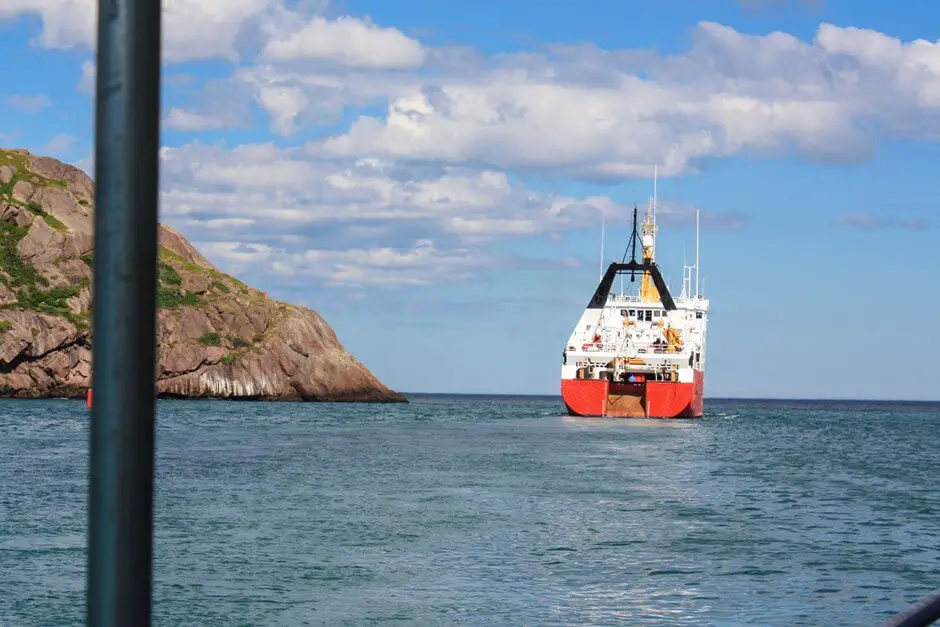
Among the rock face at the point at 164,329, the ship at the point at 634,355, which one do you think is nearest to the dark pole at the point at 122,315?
the ship at the point at 634,355

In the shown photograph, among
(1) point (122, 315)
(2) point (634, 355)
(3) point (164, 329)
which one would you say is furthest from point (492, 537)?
(3) point (164, 329)

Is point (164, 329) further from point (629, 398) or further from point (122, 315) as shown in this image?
point (122, 315)

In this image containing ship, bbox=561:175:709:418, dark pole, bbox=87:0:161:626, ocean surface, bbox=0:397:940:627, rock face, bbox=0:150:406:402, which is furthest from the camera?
rock face, bbox=0:150:406:402

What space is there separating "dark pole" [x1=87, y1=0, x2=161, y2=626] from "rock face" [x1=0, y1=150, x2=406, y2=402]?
150 meters

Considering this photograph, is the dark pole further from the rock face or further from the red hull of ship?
the rock face

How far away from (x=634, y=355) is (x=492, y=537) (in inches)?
2617

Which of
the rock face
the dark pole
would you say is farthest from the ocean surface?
the rock face

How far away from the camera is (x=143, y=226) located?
3.30 m

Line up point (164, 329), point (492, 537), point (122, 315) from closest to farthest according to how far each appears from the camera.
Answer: point (122, 315), point (492, 537), point (164, 329)

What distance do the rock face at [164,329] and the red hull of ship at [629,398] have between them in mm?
73104

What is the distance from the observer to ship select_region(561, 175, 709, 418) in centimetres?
9369

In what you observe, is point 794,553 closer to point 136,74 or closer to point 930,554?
point 930,554

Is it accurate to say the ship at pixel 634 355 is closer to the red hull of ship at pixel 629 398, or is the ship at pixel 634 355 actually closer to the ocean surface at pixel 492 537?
the red hull of ship at pixel 629 398

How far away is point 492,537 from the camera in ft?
92.3
